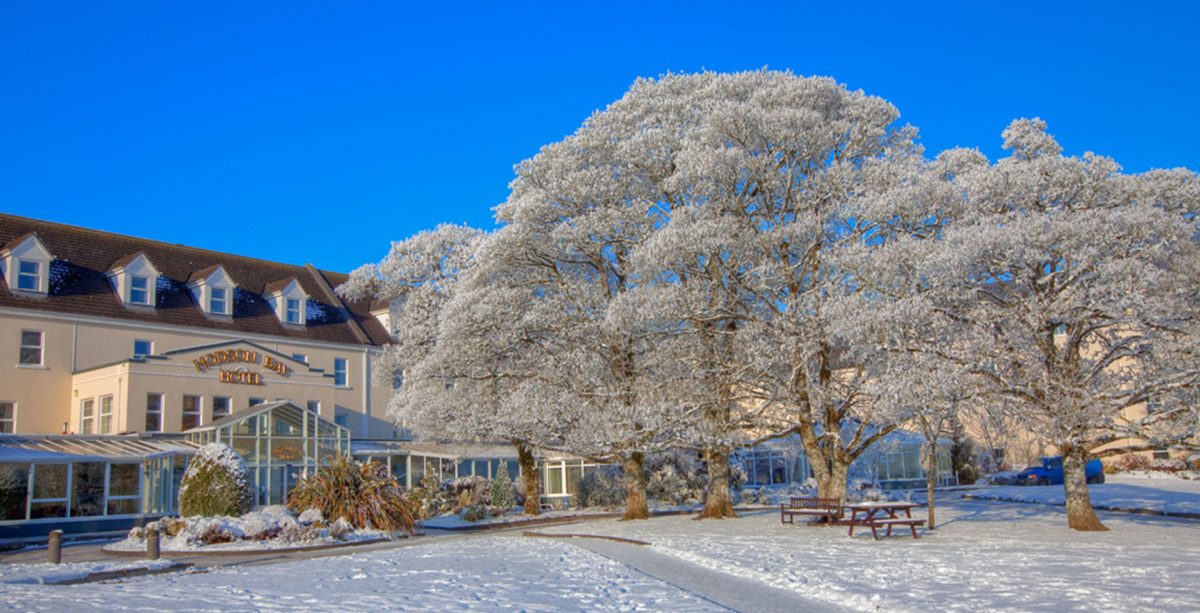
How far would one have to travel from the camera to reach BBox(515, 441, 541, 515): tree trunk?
33.9 m

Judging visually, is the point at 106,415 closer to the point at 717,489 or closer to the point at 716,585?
the point at 717,489

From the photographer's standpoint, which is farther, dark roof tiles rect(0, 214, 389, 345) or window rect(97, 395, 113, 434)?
dark roof tiles rect(0, 214, 389, 345)

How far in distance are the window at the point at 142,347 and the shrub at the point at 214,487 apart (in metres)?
14.8

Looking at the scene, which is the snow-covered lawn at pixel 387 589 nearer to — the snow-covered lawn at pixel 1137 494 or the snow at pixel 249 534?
the snow at pixel 249 534

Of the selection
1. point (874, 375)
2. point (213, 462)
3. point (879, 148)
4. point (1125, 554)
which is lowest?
point (1125, 554)

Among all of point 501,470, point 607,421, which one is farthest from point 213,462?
point 501,470

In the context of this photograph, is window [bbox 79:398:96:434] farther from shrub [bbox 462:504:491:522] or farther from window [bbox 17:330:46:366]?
shrub [bbox 462:504:491:522]

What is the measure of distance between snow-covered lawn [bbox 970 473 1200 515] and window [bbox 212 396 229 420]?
27.6 metres

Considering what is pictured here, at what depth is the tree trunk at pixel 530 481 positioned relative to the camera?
33875 mm

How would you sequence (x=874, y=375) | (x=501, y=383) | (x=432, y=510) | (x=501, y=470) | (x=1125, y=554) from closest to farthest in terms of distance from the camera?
1. (x=1125, y=554)
2. (x=874, y=375)
3. (x=501, y=383)
4. (x=432, y=510)
5. (x=501, y=470)

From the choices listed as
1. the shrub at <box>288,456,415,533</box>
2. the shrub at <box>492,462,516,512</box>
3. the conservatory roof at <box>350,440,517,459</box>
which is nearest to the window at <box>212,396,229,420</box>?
the conservatory roof at <box>350,440,517,459</box>

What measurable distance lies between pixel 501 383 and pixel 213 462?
845cm

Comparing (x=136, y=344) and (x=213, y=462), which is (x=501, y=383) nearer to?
(x=213, y=462)

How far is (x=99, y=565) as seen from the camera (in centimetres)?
1642
